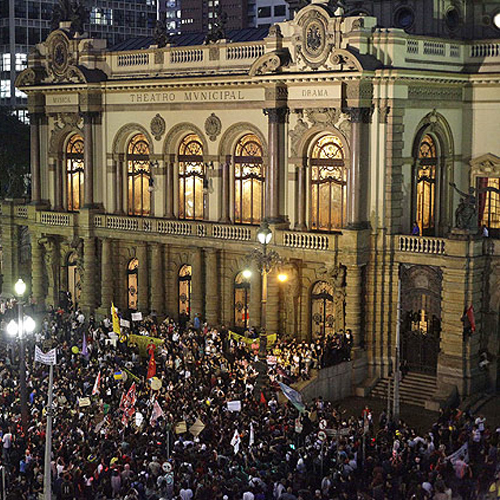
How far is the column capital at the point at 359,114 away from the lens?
1874 inches

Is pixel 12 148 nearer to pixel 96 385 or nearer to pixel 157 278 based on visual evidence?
pixel 157 278

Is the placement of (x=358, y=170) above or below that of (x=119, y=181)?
above

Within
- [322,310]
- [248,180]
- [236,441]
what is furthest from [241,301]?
[236,441]

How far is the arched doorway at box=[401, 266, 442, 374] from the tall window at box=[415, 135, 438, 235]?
12.3ft

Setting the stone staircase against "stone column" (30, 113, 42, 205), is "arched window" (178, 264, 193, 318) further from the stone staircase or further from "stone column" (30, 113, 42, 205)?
the stone staircase

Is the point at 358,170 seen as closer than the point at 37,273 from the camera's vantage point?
Yes

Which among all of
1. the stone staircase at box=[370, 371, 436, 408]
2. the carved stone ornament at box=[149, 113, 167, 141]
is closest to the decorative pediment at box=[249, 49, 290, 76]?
the carved stone ornament at box=[149, 113, 167, 141]

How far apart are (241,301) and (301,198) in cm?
652

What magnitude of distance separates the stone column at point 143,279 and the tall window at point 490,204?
1736cm

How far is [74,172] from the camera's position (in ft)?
201

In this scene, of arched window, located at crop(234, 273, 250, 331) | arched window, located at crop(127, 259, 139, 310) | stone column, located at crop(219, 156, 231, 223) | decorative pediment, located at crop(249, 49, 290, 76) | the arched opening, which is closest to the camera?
decorative pediment, located at crop(249, 49, 290, 76)

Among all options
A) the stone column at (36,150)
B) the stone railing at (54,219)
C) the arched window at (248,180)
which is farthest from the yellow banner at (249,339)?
the stone column at (36,150)

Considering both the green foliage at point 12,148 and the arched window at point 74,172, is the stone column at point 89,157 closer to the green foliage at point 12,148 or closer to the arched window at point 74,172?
the arched window at point 74,172

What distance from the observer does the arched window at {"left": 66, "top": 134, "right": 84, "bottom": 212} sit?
61.0m
